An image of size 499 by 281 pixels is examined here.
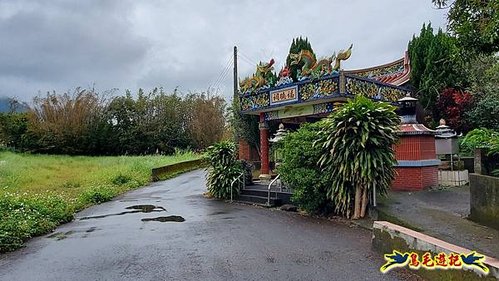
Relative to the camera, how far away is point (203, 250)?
6.35 m

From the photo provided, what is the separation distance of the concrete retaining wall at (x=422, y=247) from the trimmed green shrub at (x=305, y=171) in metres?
2.88

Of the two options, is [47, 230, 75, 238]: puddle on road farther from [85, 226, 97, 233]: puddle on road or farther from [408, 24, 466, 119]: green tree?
[408, 24, 466, 119]: green tree

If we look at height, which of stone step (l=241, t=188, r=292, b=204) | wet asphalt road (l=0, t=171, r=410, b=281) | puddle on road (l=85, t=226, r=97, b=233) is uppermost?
stone step (l=241, t=188, r=292, b=204)

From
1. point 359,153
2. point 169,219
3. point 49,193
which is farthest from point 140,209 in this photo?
point 359,153

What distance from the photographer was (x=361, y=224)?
25.3ft

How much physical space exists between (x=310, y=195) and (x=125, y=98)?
31733mm

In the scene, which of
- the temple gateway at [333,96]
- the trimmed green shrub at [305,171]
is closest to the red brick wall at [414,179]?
the temple gateway at [333,96]

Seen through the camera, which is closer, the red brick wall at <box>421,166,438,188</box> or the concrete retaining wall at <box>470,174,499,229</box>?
the concrete retaining wall at <box>470,174,499,229</box>

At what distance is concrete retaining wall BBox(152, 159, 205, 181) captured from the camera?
21.3 meters

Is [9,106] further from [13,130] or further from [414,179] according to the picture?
[414,179]

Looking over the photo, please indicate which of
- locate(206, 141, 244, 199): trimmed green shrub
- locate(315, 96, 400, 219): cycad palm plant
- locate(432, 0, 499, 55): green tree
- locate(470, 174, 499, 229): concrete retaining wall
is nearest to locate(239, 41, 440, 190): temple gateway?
locate(315, 96, 400, 219): cycad palm plant

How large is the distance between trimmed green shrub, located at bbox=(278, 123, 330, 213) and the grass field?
5674mm

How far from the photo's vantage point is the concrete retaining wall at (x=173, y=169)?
2133 cm

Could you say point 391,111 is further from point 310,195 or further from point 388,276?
point 388,276
